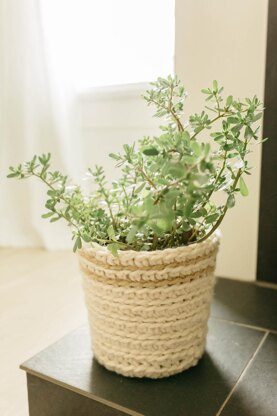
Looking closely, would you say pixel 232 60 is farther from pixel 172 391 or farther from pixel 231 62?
pixel 172 391

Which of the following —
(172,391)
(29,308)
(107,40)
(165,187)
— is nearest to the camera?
(165,187)

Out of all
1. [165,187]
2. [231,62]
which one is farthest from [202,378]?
[231,62]

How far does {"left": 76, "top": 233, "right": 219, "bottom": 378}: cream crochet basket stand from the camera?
21.5 inches

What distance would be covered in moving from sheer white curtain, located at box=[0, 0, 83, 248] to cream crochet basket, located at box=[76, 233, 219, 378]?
3.26 ft

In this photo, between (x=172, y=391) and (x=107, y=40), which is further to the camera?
(x=107, y=40)

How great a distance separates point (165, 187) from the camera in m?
0.46

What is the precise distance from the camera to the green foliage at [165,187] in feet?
1.49

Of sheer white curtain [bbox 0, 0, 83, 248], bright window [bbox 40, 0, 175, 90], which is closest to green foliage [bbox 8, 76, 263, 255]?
bright window [bbox 40, 0, 175, 90]

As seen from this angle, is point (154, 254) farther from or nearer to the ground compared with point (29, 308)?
farther from the ground

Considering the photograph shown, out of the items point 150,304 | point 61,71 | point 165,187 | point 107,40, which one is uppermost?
point 107,40

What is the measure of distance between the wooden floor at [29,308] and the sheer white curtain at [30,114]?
0.15 meters

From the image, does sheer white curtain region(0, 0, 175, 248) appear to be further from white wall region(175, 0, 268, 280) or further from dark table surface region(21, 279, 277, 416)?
dark table surface region(21, 279, 277, 416)

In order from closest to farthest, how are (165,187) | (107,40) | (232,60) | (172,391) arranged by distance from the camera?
(165,187) → (172,391) → (232,60) → (107,40)

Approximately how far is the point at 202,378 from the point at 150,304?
0.54 ft
